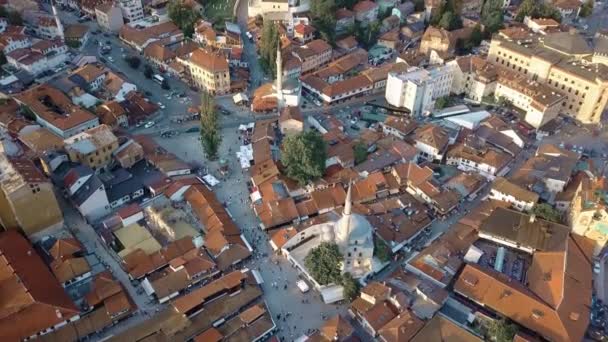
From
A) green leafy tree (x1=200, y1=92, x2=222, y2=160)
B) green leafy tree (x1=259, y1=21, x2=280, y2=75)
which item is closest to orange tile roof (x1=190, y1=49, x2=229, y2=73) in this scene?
green leafy tree (x1=259, y1=21, x2=280, y2=75)

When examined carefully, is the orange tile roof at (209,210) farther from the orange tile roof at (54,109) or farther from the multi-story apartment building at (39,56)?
the multi-story apartment building at (39,56)

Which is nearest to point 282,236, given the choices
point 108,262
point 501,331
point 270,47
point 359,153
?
point 359,153

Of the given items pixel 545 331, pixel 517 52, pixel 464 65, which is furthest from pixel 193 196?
pixel 517 52

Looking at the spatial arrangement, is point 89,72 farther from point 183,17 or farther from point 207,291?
point 207,291

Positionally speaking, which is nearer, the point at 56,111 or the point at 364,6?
the point at 56,111

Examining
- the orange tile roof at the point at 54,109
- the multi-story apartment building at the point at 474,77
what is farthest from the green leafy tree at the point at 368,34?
the orange tile roof at the point at 54,109

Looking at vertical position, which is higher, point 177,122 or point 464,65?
point 464,65

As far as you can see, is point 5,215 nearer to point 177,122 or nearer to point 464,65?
point 177,122
